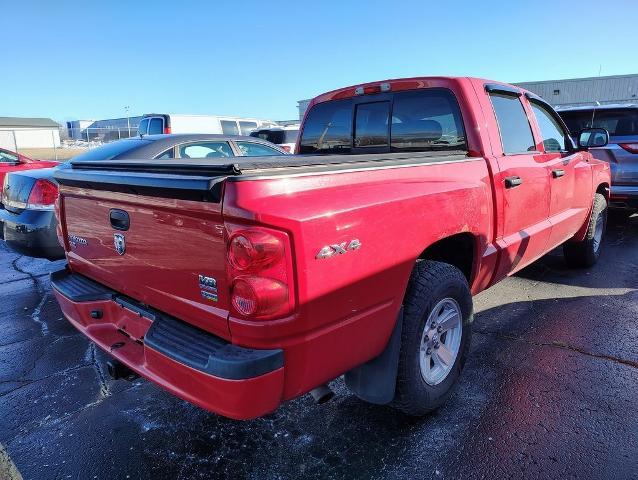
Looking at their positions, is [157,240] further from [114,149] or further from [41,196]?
[114,149]

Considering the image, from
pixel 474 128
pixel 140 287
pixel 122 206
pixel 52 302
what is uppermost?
pixel 474 128

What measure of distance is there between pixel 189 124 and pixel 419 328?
40.0 feet

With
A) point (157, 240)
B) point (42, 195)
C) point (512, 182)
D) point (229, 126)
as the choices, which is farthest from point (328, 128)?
point (229, 126)

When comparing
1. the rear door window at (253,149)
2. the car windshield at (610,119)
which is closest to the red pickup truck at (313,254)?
the rear door window at (253,149)

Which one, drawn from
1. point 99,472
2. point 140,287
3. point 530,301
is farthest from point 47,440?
point 530,301

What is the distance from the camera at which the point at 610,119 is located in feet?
24.4

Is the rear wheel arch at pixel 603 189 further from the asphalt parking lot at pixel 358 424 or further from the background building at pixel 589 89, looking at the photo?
the background building at pixel 589 89

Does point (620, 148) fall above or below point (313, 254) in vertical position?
above

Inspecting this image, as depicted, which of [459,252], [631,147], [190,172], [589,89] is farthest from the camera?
[589,89]

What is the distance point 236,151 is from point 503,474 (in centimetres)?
530

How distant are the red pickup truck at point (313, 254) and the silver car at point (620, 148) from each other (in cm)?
447

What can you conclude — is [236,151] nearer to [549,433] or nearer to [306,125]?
[306,125]

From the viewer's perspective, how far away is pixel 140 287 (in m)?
2.31

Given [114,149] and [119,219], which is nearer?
[119,219]
